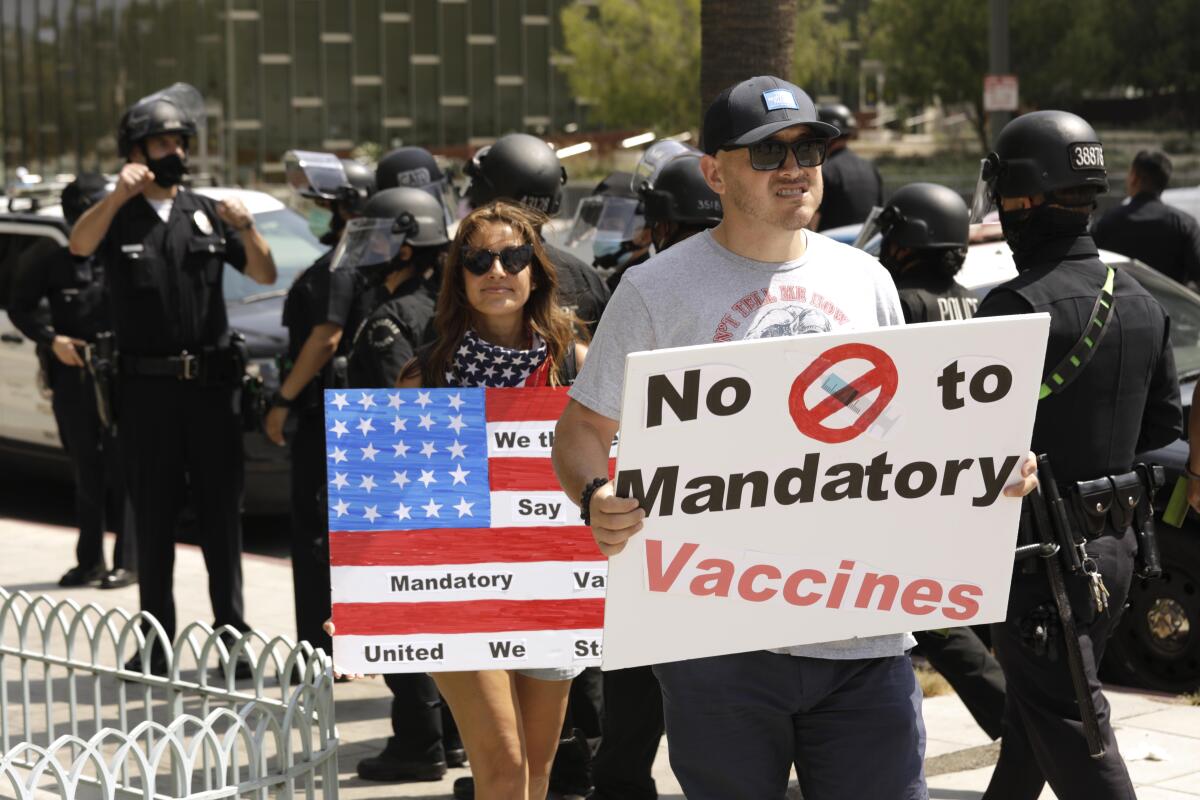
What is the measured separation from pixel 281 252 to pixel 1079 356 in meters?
7.61

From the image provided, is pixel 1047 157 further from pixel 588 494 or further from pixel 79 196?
pixel 79 196

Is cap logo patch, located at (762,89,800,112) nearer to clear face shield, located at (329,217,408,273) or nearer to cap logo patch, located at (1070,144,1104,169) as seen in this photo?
cap logo patch, located at (1070,144,1104,169)

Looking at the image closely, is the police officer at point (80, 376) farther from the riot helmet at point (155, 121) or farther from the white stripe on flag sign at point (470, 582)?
the white stripe on flag sign at point (470, 582)

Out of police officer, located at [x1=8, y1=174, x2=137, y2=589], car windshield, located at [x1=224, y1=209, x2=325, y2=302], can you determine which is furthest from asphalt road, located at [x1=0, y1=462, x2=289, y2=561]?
car windshield, located at [x1=224, y1=209, x2=325, y2=302]

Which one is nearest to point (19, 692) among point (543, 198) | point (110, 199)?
point (110, 199)

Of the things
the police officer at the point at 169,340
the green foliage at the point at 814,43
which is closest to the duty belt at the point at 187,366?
the police officer at the point at 169,340

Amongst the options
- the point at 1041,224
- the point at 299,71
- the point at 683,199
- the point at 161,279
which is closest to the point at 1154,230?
the point at 683,199

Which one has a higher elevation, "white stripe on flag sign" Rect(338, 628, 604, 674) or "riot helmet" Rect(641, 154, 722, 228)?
"riot helmet" Rect(641, 154, 722, 228)

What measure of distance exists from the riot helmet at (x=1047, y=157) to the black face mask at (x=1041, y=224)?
5cm

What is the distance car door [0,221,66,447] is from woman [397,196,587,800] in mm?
6547

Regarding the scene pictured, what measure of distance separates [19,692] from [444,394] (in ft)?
10.5

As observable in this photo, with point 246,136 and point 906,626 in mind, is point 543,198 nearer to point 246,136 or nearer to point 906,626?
point 906,626

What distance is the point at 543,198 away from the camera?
6.36m

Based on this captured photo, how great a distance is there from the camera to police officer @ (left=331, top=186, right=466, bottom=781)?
5.68 metres
